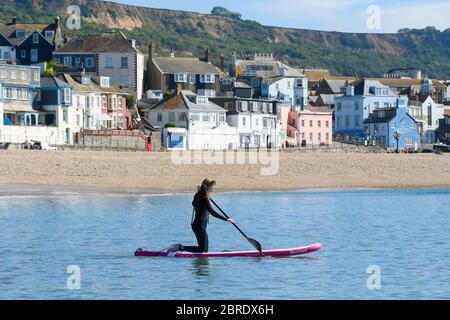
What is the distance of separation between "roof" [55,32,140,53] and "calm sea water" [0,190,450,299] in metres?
59.2

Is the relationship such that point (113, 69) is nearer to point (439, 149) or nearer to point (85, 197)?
point (439, 149)

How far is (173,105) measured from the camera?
102 metres

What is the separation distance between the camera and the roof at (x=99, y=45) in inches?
4481

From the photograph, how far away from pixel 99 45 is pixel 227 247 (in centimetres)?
8212

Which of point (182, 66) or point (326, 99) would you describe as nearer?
point (182, 66)

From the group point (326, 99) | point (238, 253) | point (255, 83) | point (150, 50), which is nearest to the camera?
point (238, 253)

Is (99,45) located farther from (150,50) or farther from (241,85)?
(241,85)

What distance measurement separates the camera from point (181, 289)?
2591 cm

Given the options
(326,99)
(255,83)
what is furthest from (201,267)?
(326,99)

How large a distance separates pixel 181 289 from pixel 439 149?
85.3 m

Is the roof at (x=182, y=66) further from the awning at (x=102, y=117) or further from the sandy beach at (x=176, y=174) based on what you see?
the sandy beach at (x=176, y=174)

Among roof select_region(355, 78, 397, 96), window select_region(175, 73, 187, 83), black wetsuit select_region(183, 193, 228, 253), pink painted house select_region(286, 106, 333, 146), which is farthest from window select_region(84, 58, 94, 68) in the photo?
black wetsuit select_region(183, 193, 228, 253)

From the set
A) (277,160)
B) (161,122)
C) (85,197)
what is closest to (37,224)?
(85,197)

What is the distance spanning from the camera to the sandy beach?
56750 millimetres
